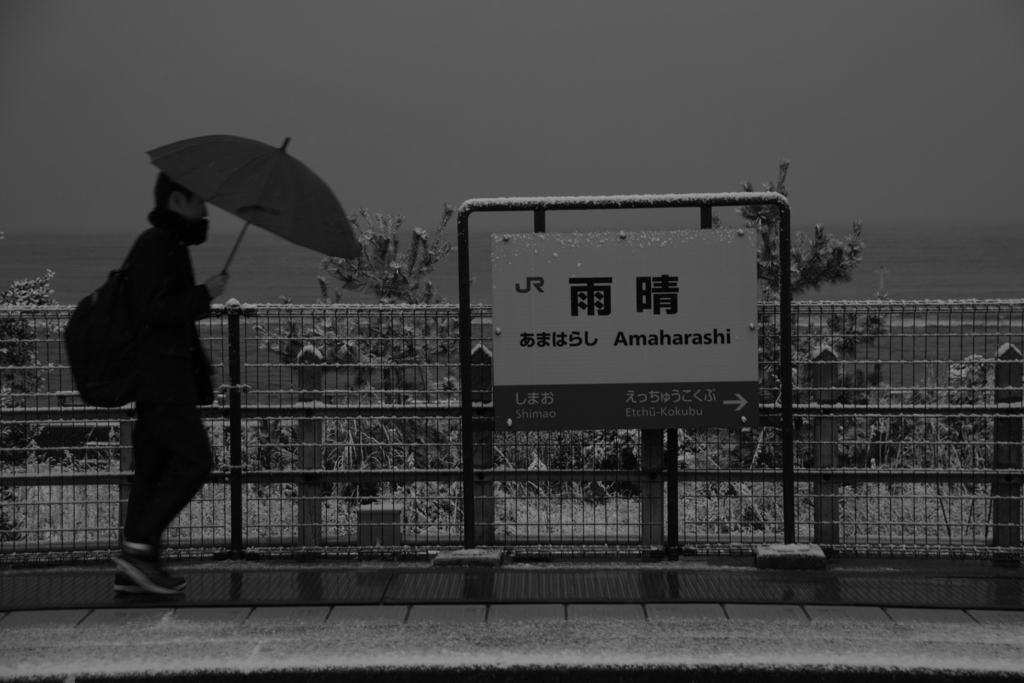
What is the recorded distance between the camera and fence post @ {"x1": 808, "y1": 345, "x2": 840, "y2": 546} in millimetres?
6320

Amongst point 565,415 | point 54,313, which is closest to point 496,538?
point 565,415

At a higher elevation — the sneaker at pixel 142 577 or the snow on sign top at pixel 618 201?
the snow on sign top at pixel 618 201

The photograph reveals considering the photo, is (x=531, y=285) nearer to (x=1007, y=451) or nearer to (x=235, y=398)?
(x=235, y=398)

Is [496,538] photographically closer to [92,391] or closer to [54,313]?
[92,391]

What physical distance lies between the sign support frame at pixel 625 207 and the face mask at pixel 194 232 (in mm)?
1445

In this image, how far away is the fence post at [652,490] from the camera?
20.9 ft

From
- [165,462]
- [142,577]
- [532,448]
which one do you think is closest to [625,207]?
[532,448]

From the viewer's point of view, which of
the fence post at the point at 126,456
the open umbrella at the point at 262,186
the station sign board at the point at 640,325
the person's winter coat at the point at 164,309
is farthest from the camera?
the fence post at the point at 126,456

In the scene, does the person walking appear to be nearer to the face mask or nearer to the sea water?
the face mask

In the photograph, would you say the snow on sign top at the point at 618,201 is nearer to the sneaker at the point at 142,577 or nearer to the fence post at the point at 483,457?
the fence post at the point at 483,457

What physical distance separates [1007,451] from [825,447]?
1.07 metres

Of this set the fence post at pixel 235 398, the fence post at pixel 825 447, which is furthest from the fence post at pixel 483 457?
the fence post at pixel 825 447

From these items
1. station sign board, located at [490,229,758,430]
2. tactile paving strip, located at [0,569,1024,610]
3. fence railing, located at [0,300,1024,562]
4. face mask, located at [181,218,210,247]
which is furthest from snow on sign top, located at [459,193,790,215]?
tactile paving strip, located at [0,569,1024,610]

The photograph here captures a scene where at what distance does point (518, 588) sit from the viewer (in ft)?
19.0
